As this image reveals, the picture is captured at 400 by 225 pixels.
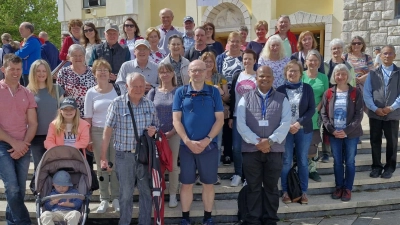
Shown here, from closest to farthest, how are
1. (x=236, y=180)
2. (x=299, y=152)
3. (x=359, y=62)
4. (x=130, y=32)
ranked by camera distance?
(x=299, y=152) → (x=236, y=180) → (x=130, y=32) → (x=359, y=62)

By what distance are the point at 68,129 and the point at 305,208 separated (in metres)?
3.09

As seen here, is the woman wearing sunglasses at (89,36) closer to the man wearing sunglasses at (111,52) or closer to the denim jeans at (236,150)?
the man wearing sunglasses at (111,52)

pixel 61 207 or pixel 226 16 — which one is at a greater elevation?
pixel 226 16

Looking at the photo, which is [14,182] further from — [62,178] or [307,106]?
[307,106]

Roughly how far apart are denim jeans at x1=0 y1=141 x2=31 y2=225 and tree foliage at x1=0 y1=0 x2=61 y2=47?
69.0 feet

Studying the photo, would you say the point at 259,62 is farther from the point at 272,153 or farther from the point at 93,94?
the point at 93,94

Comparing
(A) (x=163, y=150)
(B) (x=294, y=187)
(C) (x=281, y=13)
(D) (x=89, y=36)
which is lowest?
(B) (x=294, y=187)

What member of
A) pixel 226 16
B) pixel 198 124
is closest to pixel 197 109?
pixel 198 124

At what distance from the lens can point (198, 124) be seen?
4.23 meters

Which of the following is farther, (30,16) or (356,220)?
(30,16)

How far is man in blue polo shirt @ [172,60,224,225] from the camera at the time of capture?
4.22m

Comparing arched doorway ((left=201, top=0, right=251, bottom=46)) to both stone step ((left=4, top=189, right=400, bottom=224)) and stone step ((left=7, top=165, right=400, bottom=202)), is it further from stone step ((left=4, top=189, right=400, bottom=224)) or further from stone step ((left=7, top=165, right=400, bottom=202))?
stone step ((left=4, top=189, right=400, bottom=224))

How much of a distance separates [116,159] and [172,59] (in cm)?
167

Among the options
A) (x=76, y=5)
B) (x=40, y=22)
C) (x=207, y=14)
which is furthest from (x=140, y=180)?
(x=40, y=22)
